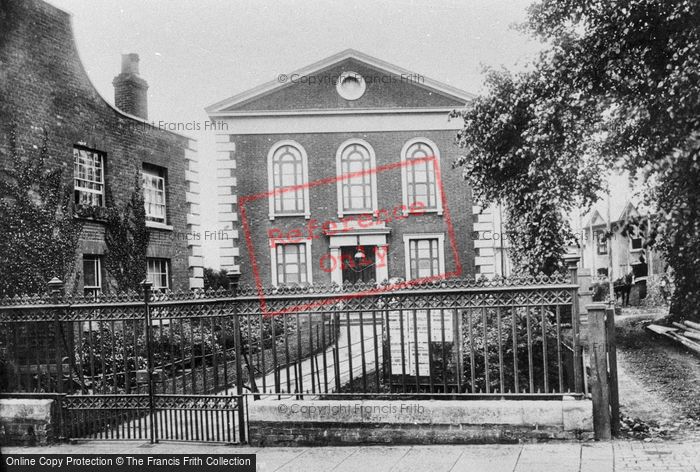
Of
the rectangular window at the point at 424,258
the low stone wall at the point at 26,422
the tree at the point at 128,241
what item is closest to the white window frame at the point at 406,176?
the rectangular window at the point at 424,258

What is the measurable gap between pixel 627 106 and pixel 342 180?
1360 centimetres

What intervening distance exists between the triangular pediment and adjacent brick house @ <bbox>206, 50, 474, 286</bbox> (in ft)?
0.12

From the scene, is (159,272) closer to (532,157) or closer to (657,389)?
(532,157)

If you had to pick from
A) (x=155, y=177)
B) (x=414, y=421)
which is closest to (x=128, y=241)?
(x=155, y=177)

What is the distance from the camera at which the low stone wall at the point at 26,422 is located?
25.1 feet

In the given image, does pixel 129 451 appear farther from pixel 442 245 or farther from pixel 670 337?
pixel 442 245

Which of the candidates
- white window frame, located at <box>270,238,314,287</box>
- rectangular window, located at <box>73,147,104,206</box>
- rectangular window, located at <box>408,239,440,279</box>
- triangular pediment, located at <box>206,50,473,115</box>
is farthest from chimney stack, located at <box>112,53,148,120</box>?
rectangular window, located at <box>408,239,440,279</box>

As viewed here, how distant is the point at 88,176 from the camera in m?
15.5

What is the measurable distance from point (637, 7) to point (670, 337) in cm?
1076

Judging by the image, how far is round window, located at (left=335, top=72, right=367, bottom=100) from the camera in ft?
62.9

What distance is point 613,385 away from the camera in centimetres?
668

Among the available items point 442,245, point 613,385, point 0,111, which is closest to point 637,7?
point 613,385

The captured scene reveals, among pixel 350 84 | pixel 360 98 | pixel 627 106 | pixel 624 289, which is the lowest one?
pixel 624 289

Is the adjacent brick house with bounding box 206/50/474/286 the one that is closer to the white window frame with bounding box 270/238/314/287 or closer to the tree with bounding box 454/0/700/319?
the white window frame with bounding box 270/238/314/287
